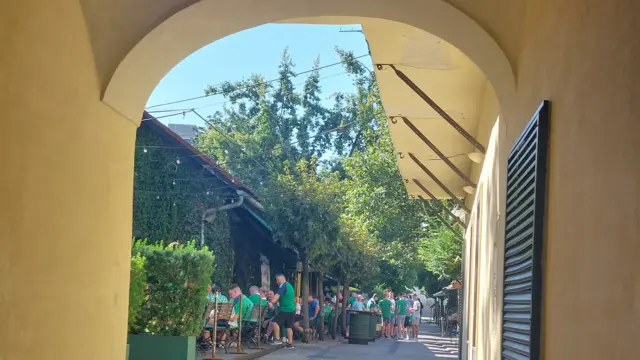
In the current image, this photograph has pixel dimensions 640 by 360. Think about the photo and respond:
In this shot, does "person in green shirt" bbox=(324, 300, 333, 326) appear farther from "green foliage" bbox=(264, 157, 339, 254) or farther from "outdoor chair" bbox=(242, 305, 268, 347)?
"outdoor chair" bbox=(242, 305, 268, 347)

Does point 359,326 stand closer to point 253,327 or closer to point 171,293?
point 253,327

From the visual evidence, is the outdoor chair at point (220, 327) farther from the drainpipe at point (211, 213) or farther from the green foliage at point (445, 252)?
the green foliage at point (445, 252)

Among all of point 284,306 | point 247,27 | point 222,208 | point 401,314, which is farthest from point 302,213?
point 247,27

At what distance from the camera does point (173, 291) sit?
1001cm

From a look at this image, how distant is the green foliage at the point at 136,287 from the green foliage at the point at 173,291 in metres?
0.14

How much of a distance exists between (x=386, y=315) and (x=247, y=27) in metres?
22.6

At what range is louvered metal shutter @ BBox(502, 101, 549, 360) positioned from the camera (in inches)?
129

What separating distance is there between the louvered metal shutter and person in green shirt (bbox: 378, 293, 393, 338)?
22754 millimetres

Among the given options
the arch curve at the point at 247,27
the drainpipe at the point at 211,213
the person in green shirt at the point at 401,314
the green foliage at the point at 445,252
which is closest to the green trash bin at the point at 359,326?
the green foliage at the point at 445,252

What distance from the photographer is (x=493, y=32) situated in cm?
469

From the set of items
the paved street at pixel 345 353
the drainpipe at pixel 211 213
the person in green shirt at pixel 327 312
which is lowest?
the paved street at pixel 345 353

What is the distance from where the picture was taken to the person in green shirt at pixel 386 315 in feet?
88.2
